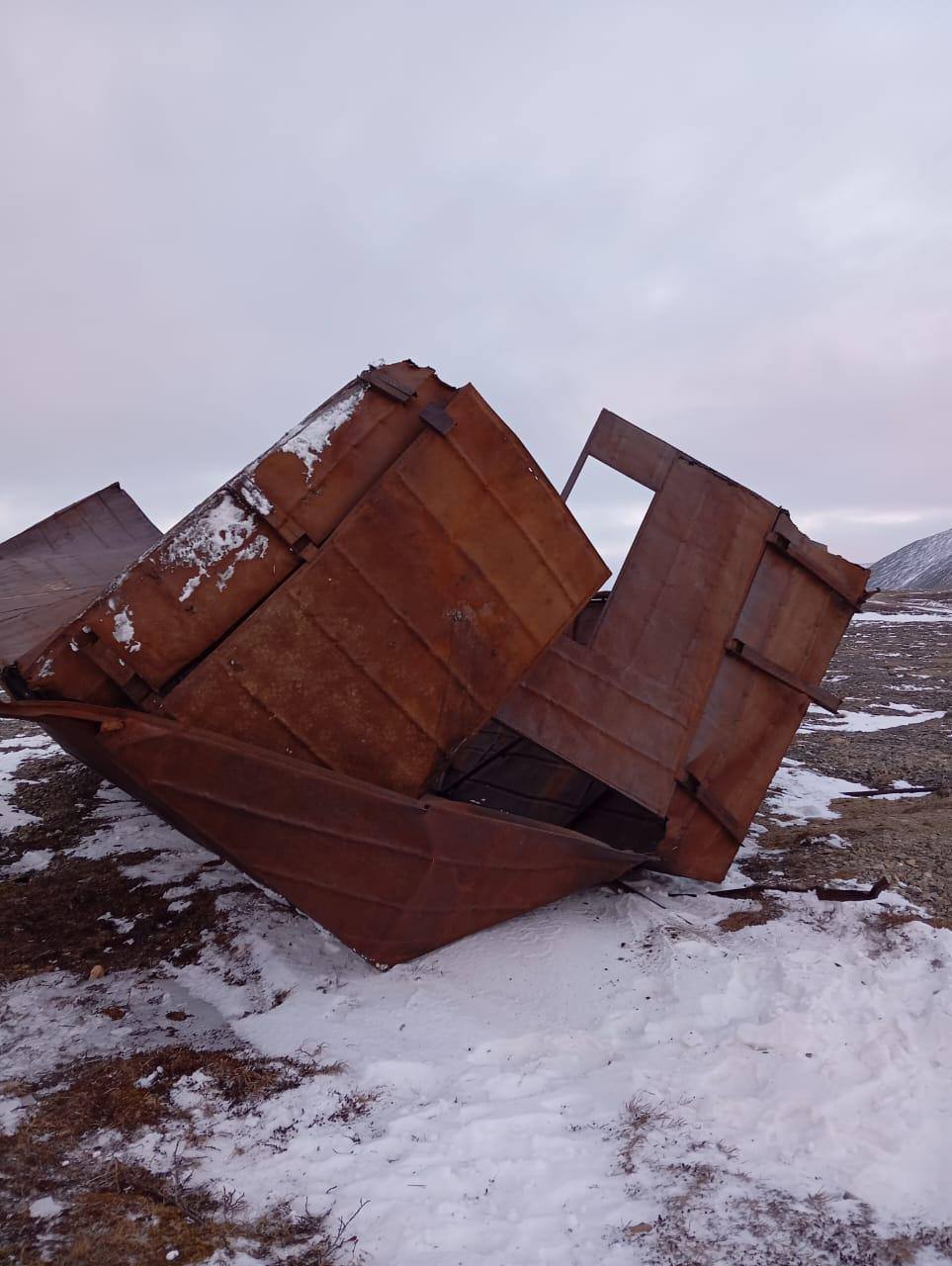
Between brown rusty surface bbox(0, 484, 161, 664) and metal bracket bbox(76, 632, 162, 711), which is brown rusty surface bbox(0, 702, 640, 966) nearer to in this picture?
metal bracket bbox(76, 632, 162, 711)

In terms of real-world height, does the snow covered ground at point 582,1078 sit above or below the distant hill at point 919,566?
below

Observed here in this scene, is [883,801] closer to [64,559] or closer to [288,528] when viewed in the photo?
[288,528]

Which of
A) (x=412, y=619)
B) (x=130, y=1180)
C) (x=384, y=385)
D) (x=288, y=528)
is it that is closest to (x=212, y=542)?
(x=288, y=528)

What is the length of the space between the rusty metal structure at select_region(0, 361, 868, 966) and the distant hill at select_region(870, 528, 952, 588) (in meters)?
63.6

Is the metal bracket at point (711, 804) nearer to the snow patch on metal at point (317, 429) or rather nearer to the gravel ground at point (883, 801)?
the gravel ground at point (883, 801)

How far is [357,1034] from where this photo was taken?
11.7ft

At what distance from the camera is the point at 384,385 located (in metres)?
3.72

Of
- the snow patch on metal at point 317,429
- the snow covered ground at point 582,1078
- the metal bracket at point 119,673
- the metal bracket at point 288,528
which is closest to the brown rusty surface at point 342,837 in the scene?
the metal bracket at point 119,673

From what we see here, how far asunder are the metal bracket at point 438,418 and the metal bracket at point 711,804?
269cm

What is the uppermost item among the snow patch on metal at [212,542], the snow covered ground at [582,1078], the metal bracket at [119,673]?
the snow patch on metal at [212,542]

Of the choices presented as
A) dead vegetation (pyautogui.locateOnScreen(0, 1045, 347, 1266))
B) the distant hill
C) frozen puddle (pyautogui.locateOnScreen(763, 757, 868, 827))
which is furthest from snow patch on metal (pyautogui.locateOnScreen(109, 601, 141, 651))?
the distant hill

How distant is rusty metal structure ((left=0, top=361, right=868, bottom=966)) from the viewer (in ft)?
11.4

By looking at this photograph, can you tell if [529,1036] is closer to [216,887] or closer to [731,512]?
[216,887]

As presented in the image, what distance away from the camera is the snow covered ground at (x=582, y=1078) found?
2.44 metres
